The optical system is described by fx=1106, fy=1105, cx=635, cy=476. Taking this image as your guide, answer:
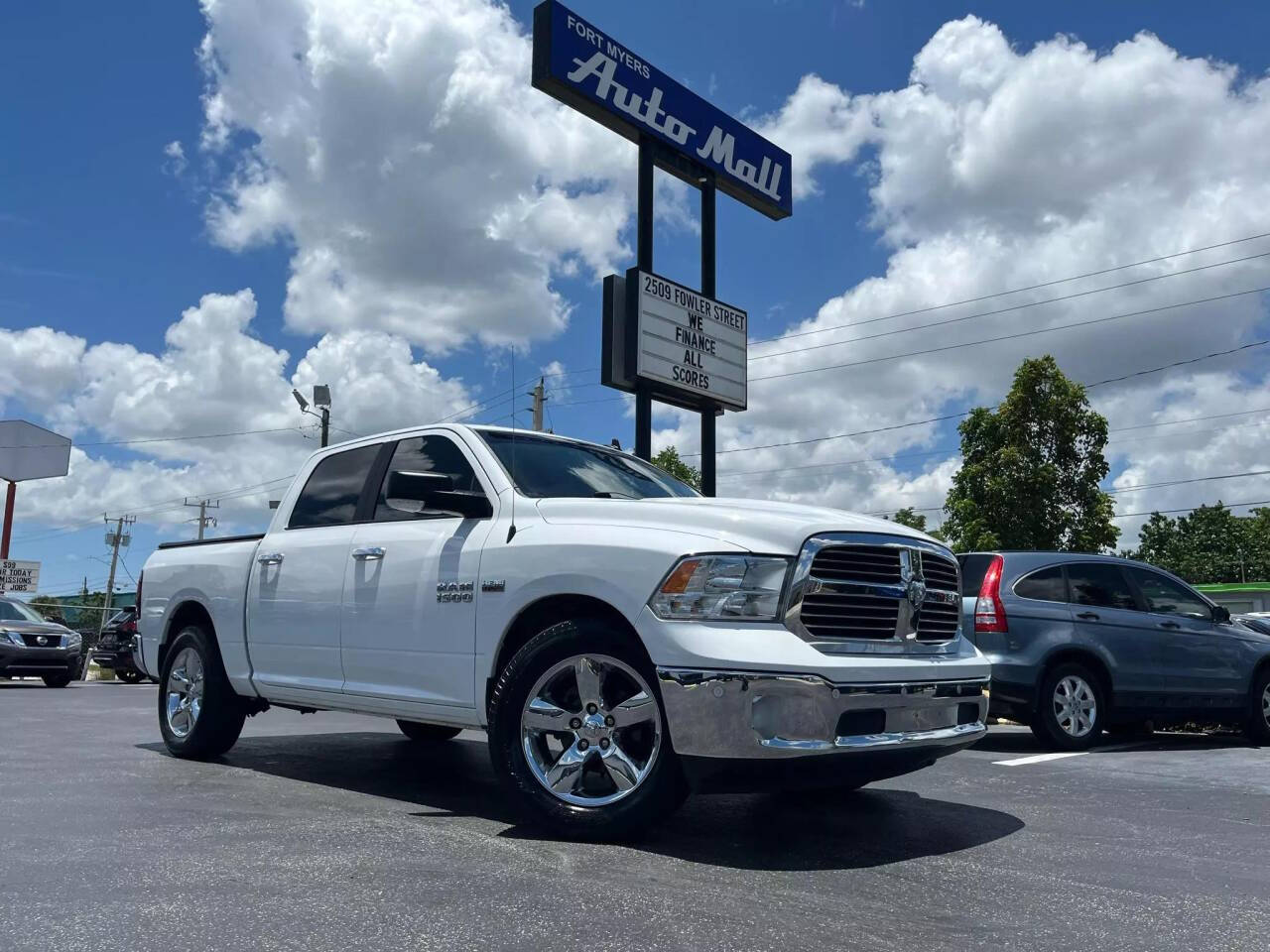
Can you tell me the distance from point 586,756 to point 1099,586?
6.34 meters

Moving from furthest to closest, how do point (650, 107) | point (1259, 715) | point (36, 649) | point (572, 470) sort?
point (36, 649), point (650, 107), point (1259, 715), point (572, 470)

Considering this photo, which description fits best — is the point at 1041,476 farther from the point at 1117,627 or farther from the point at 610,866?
the point at 610,866

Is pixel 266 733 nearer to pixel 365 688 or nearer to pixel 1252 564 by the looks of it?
pixel 365 688

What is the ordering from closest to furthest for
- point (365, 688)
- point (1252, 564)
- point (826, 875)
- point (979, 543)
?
point (826, 875) → point (365, 688) → point (979, 543) → point (1252, 564)

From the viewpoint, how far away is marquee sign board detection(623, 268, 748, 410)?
14984 mm

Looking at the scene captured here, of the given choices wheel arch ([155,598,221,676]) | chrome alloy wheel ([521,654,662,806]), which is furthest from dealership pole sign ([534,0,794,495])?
chrome alloy wheel ([521,654,662,806])

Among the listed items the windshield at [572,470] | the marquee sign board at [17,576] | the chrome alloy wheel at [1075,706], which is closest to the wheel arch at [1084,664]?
the chrome alloy wheel at [1075,706]

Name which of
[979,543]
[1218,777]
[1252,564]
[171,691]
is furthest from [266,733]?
[1252,564]

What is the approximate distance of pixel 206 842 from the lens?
434cm

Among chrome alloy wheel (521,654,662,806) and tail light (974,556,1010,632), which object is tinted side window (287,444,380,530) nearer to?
chrome alloy wheel (521,654,662,806)

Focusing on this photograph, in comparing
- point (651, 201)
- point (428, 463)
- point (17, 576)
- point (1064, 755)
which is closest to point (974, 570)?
point (1064, 755)

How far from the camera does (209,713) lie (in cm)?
692

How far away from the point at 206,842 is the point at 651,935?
212 cm

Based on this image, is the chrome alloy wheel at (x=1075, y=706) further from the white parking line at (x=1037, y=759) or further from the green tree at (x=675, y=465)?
the green tree at (x=675, y=465)
